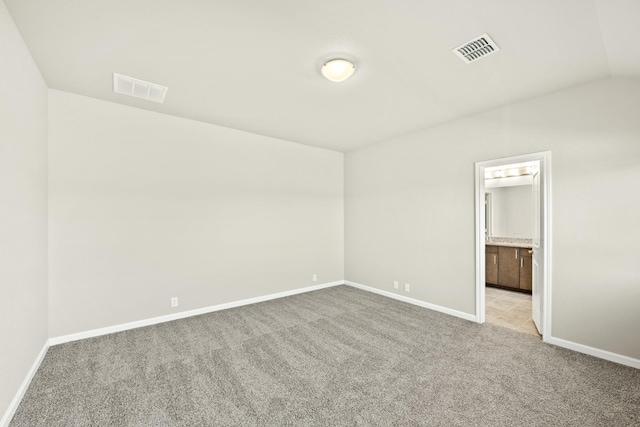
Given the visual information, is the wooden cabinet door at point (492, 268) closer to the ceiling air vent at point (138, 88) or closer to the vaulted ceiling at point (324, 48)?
the vaulted ceiling at point (324, 48)

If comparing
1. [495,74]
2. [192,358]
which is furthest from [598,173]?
[192,358]

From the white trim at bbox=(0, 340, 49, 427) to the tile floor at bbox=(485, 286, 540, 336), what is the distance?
494 centimetres

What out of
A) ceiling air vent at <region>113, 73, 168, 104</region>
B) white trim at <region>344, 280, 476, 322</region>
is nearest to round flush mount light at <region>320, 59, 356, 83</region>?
ceiling air vent at <region>113, 73, 168, 104</region>

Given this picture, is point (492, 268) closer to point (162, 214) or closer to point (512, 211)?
point (512, 211)

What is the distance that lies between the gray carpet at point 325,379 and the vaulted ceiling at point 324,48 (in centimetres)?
282

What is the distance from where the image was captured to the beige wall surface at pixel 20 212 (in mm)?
1912

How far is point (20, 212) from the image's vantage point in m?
2.23

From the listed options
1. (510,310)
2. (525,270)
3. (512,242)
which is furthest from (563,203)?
(512,242)

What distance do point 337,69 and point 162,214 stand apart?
3.02 m

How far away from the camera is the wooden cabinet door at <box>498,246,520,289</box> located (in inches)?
207

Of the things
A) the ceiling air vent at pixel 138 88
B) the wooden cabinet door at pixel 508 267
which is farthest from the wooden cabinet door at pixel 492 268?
the ceiling air vent at pixel 138 88

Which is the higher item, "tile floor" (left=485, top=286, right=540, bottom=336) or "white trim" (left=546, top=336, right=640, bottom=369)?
"white trim" (left=546, top=336, right=640, bottom=369)

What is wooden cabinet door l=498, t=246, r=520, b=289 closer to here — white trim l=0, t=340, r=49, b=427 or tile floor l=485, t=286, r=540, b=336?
tile floor l=485, t=286, r=540, b=336

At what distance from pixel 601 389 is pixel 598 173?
2.06 m
